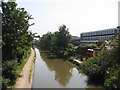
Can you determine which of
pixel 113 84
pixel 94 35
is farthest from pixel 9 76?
pixel 94 35

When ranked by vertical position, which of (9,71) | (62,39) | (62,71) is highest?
(62,39)

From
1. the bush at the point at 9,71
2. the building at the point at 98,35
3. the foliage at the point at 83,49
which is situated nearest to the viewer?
the bush at the point at 9,71

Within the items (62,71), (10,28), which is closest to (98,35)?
(62,71)

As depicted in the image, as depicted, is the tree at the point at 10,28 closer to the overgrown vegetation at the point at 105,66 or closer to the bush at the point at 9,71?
the bush at the point at 9,71

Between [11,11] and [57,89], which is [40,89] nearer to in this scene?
[57,89]

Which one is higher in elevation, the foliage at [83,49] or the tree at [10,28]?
the tree at [10,28]

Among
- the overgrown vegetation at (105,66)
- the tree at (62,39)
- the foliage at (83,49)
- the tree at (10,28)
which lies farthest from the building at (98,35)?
the tree at (10,28)

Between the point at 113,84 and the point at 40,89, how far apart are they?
607 cm

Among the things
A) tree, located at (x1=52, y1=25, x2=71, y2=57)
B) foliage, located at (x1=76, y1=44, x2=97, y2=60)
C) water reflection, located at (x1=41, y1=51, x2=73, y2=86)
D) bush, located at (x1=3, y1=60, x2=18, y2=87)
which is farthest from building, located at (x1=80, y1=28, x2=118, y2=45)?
bush, located at (x1=3, y1=60, x2=18, y2=87)

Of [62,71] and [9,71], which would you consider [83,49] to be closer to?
[62,71]

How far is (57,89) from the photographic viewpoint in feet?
42.0

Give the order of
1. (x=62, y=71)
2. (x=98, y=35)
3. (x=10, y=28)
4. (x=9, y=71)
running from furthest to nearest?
(x=98, y=35) < (x=62, y=71) < (x=10, y=28) < (x=9, y=71)

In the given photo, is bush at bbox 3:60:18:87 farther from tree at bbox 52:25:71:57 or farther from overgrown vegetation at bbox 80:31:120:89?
tree at bbox 52:25:71:57

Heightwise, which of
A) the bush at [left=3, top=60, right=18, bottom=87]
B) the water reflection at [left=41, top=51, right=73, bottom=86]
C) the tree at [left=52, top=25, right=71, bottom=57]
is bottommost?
the water reflection at [left=41, top=51, right=73, bottom=86]
